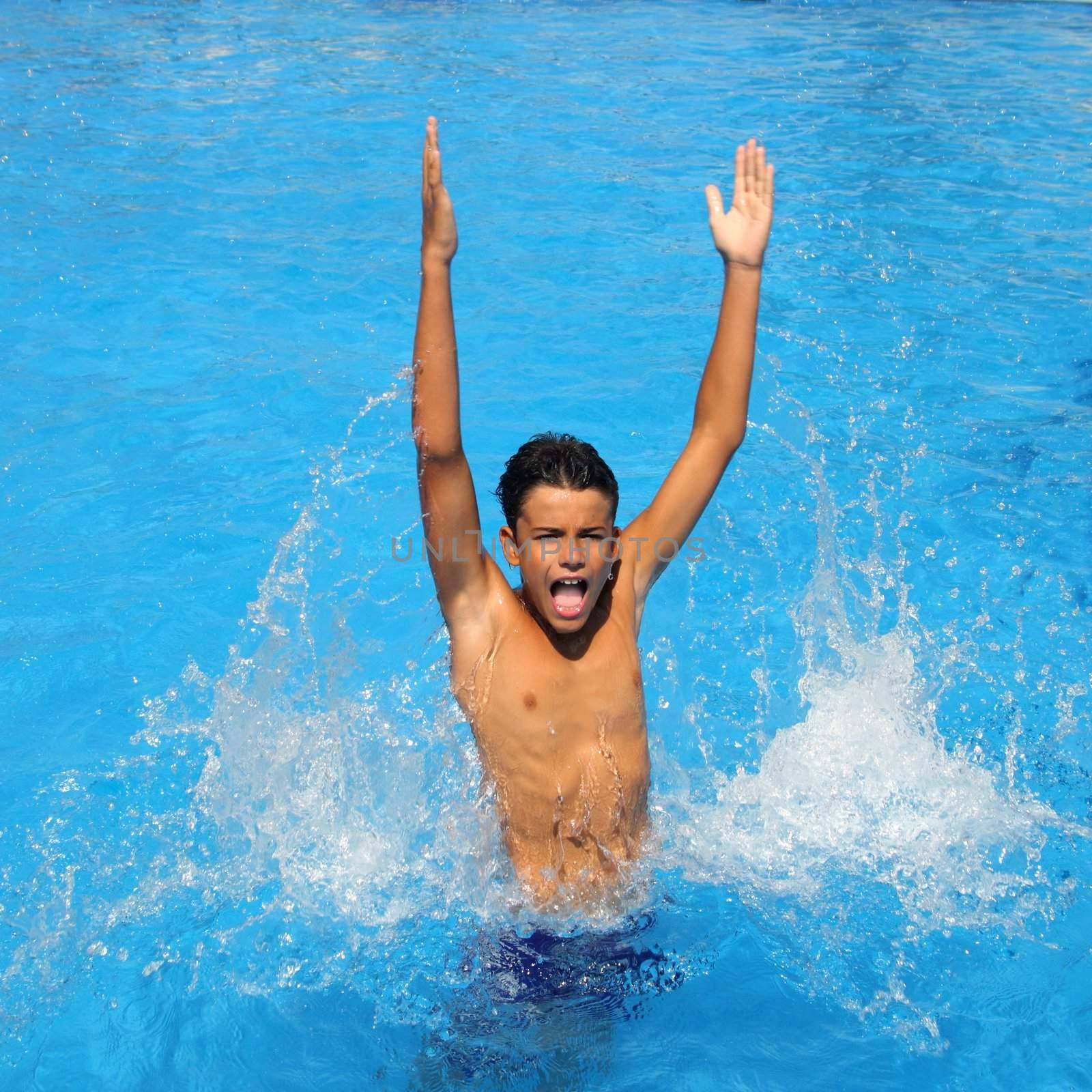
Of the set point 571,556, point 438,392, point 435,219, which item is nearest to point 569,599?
point 571,556

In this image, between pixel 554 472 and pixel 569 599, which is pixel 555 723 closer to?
pixel 569 599

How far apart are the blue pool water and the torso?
224mm

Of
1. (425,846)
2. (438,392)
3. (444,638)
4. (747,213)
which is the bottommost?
(444,638)

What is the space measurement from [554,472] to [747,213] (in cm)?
91

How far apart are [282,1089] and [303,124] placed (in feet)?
32.8

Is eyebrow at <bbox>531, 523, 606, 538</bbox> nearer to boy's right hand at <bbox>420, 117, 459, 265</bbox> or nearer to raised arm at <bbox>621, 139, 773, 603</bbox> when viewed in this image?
raised arm at <bbox>621, 139, 773, 603</bbox>

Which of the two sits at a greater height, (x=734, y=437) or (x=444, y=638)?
(x=734, y=437)

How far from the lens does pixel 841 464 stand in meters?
6.39

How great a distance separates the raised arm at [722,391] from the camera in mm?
3215

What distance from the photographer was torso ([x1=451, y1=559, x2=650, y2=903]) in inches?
123

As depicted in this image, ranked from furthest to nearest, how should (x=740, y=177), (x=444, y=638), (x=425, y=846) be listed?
(x=444, y=638) < (x=425, y=846) < (x=740, y=177)

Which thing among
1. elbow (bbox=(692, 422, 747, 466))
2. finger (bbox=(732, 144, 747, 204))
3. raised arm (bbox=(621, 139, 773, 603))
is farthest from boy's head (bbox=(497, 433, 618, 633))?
finger (bbox=(732, 144, 747, 204))

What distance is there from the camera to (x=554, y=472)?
300 cm

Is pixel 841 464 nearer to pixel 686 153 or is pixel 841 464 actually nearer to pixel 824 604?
pixel 824 604
